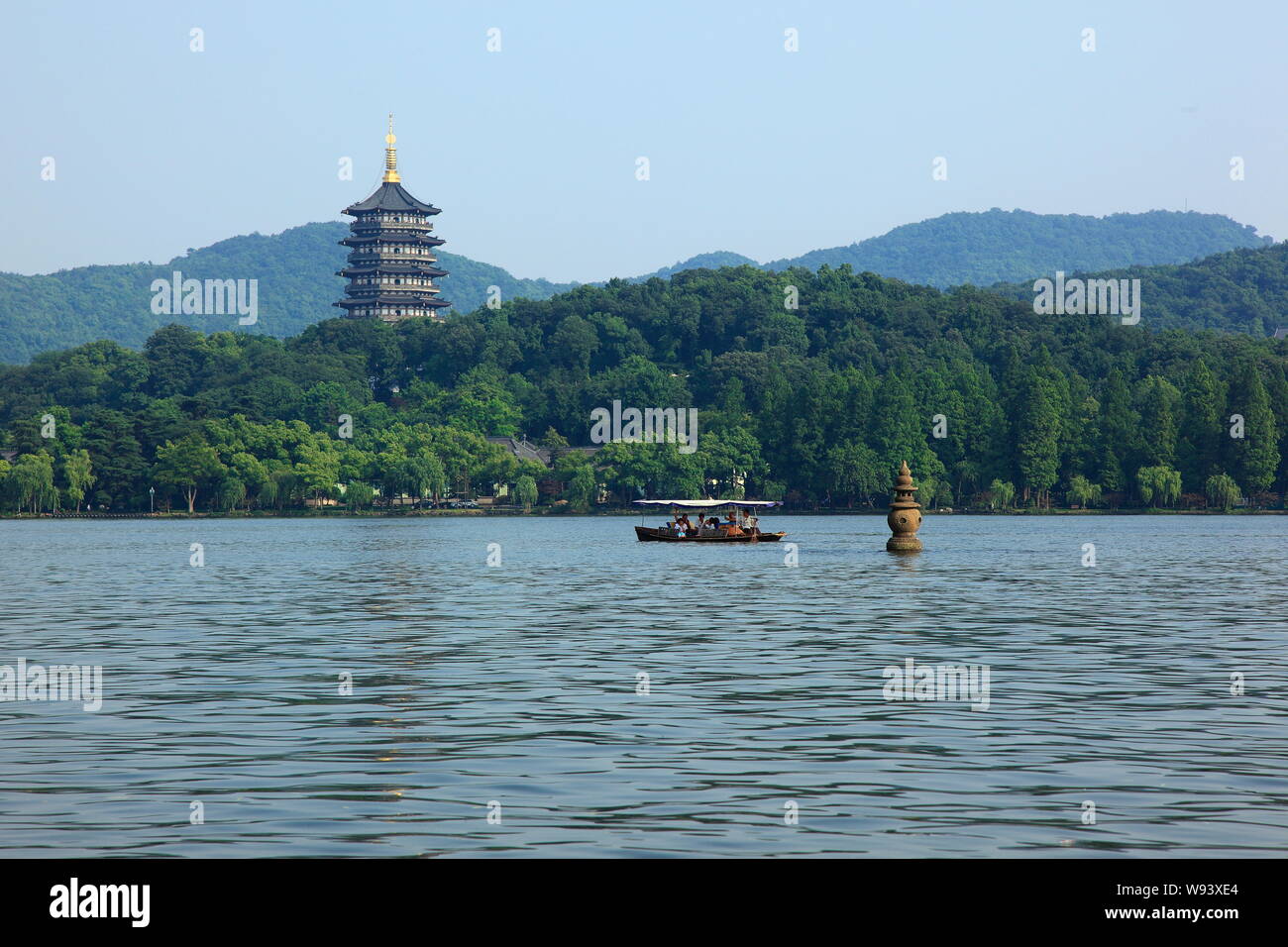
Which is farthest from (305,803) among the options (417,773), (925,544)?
(925,544)

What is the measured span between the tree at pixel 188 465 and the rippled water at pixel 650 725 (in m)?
113

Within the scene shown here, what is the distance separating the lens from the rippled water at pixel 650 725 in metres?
14.0

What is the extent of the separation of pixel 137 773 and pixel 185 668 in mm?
10931

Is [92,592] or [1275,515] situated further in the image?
[1275,515]

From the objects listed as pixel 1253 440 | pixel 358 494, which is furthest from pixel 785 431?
pixel 358 494

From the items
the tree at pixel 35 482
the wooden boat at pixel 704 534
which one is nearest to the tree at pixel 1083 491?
the wooden boat at pixel 704 534

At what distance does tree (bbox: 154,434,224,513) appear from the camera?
523 ft

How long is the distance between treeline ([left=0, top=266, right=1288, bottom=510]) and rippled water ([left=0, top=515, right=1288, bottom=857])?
319 ft

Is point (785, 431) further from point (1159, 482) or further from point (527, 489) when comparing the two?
point (1159, 482)

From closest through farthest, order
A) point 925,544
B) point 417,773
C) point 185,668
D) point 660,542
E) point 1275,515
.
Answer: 1. point 417,773
2. point 185,668
3. point 925,544
4. point 660,542
5. point 1275,515

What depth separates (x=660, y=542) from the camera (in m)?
93.2

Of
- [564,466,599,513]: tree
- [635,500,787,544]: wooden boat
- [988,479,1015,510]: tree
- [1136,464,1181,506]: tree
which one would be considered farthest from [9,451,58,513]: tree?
[1136,464,1181,506]: tree

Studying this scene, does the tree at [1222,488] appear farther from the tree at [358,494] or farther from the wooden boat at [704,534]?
the tree at [358,494]
